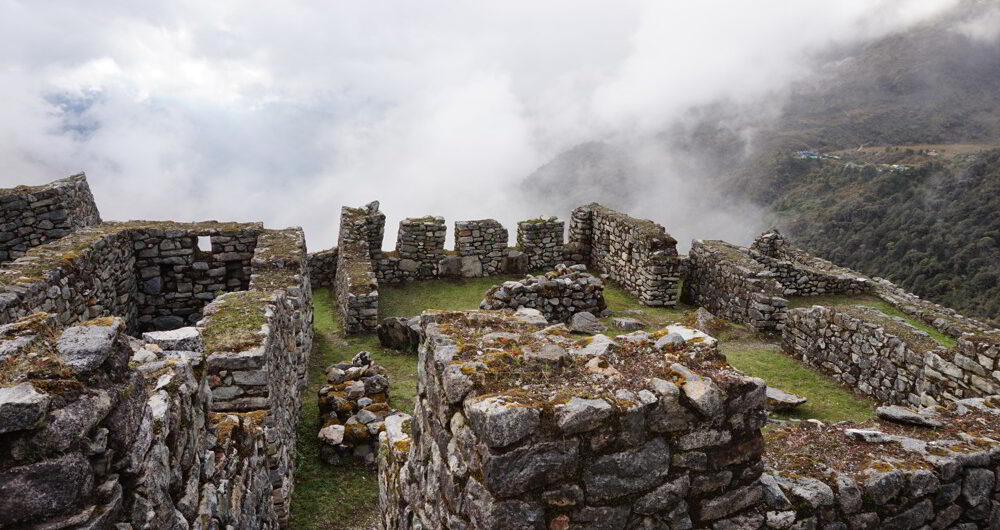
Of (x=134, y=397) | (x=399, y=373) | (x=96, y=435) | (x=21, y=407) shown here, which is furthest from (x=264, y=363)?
(x=399, y=373)

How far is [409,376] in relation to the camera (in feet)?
36.0

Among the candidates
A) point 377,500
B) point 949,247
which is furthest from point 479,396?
point 949,247

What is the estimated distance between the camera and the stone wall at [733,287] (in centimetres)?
1311

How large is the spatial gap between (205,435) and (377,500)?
3.62 m

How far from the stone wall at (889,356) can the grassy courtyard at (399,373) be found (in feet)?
1.12

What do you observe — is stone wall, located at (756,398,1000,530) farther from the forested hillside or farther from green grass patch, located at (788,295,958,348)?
the forested hillside

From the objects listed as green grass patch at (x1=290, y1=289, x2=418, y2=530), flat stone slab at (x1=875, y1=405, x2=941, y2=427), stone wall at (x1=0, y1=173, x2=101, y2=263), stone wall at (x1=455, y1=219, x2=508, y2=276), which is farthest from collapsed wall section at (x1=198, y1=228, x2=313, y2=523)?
stone wall at (x1=455, y1=219, x2=508, y2=276)

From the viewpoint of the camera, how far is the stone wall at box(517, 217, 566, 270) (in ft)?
58.9

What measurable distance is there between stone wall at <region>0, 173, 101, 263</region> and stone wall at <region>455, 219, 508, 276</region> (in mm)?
9392

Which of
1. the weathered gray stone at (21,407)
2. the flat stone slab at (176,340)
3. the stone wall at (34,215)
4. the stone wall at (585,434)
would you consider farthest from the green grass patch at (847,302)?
the stone wall at (34,215)

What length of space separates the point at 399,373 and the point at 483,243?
7.08 metres

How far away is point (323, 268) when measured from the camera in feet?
60.2

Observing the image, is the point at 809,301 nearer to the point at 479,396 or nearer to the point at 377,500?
the point at 377,500

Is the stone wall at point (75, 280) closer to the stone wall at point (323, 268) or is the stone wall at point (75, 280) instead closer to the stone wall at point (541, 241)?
the stone wall at point (323, 268)
